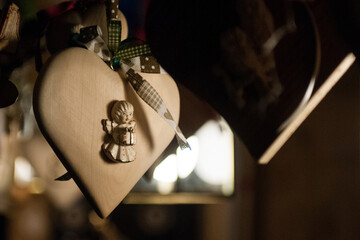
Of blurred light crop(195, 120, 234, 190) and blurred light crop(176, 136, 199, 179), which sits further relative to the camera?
blurred light crop(195, 120, 234, 190)

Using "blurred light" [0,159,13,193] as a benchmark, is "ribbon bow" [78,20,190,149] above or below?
above

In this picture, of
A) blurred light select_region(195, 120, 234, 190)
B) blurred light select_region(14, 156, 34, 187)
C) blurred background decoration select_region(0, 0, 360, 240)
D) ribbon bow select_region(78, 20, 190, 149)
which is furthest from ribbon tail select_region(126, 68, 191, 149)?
blurred light select_region(195, 120, 234, 190)

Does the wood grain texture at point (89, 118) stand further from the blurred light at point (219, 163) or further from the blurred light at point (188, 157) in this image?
the blurred light at point (219, 163)

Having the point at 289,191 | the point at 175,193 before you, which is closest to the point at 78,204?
the point at 175,193

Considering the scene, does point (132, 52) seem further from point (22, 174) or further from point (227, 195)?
point (227, 195)

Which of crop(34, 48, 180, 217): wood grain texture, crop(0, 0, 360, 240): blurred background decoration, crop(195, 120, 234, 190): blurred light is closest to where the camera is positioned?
crop(34, 48, 180, 217): wood grain texture

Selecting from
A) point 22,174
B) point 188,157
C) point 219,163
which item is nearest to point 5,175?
point 22,174

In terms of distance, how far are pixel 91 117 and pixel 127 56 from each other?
0.08 meters

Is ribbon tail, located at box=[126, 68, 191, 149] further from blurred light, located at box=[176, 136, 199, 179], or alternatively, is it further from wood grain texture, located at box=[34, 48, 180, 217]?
blurred light, located at box=[176, 136, 199, 179]

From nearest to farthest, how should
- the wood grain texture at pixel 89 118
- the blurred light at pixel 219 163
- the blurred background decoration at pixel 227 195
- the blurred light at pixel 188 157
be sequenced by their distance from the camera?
the wood grain texture at pixel 89 118
the blurred light at pixel 188 157
the blurred background decoration at pixel 227 195
the blurred light at pixel 219 163

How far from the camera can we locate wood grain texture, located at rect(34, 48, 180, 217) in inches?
15.4

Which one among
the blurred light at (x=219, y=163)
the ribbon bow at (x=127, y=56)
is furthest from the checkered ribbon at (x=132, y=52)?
the blurred light at (x=219, y=163)

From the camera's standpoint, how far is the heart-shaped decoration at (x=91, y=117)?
39 centimetres

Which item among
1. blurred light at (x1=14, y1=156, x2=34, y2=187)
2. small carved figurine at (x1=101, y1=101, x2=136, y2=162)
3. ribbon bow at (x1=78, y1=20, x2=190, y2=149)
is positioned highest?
ribbon bow at (x1=78, y1=20, x2=190, y2=149)
